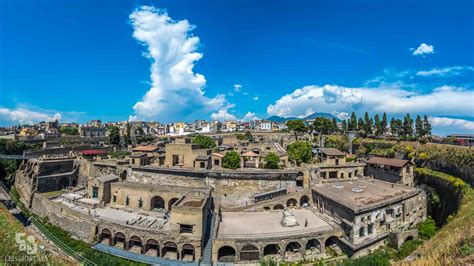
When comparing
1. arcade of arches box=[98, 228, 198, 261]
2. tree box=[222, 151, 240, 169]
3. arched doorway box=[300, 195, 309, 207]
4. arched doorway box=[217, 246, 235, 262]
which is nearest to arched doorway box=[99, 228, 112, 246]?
arcade of arches box=[98, 228, 198, 261]

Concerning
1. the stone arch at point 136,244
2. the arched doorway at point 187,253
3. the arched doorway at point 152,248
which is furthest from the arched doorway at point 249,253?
the stone arch at point 136,244

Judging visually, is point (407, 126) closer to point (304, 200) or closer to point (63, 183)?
point (304, 200)

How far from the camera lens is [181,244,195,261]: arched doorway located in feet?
80.7

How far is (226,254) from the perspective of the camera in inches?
984

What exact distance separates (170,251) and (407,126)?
58.1 metres

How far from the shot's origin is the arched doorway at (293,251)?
80.8 ft

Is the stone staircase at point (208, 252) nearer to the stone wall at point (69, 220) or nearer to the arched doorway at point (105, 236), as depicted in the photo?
the arched doorway at point (105, 236)

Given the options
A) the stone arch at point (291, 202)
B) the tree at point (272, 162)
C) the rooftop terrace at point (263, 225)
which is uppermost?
the tree at point (272, 162)

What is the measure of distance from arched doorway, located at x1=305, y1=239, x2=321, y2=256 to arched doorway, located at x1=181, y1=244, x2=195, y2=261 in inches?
444

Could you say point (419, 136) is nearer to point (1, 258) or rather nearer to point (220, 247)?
point (220, 247)

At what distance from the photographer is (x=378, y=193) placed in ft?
105

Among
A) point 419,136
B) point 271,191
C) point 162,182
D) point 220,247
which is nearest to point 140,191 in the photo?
point 162,182

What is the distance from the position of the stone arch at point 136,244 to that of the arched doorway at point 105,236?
2558 millimetres

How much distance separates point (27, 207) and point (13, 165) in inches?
650
